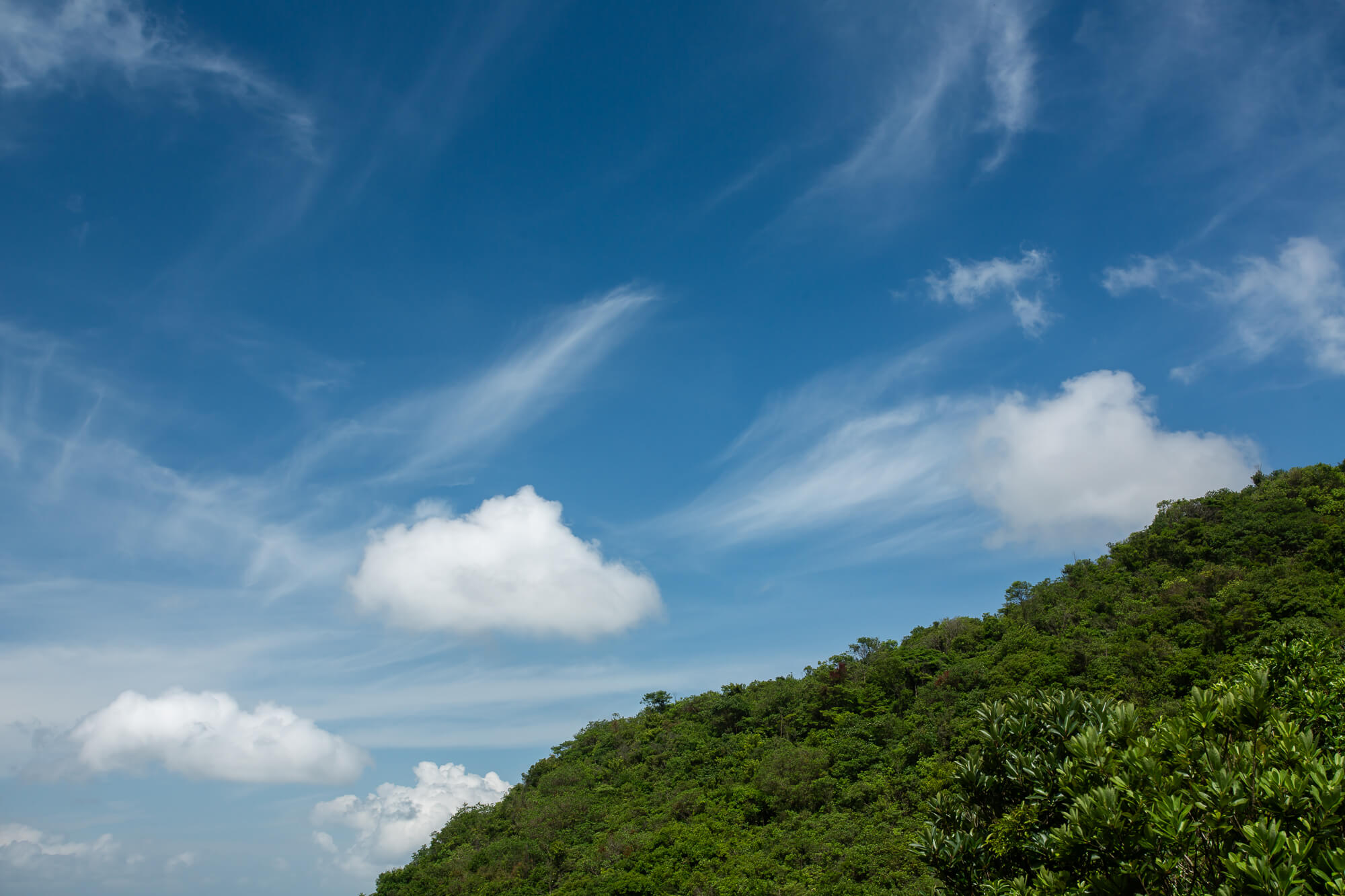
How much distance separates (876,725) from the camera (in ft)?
167

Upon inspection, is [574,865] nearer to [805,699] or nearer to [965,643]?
[805,699]

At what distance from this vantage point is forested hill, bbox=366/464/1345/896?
3994 centimetres

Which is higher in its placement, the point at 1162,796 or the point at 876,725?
the point at 876,725

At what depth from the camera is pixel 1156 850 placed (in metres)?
12.0

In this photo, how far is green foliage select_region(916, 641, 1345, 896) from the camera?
35.5 ft

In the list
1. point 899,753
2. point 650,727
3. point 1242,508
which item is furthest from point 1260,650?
point 650,727

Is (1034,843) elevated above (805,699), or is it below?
below

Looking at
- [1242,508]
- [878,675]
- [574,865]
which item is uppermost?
[1242,508]

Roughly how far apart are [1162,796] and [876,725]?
41.5 m

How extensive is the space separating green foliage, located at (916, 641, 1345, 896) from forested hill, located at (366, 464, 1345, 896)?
62.2ft

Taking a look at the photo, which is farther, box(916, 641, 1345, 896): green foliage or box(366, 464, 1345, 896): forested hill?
box(366, 464, 1345, 896): forested hill

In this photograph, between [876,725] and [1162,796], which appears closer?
[1162,796]

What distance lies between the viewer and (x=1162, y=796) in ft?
38.8

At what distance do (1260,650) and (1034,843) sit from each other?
28315mm
